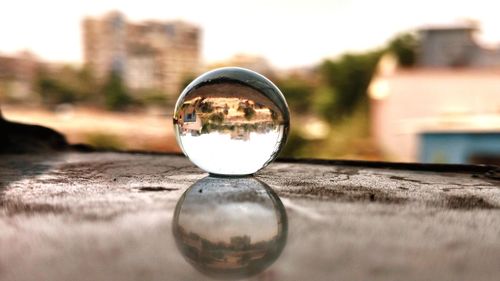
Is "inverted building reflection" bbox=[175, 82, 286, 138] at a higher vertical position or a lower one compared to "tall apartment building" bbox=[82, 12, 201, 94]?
lower

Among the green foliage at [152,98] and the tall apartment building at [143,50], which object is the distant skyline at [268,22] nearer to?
the tall apartment building at [143,50]

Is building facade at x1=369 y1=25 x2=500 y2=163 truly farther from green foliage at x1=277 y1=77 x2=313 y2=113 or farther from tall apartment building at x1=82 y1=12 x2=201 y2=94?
tall apartment building at x1=82 y1=12 x2=201 y2=94

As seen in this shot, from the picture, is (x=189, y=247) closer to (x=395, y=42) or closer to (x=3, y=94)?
(x=3, y=94)

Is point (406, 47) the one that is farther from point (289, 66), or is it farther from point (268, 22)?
point (268, 22)

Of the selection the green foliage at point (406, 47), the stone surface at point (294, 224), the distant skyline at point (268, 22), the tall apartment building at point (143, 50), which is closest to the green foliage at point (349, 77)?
the distant skyline at point (268, 22)

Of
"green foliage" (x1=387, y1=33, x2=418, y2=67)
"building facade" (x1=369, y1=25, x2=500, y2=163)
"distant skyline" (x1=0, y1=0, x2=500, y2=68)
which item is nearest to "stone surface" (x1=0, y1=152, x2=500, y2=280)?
"building facade" (x1=369, y1=25, x2=500, y2=163)

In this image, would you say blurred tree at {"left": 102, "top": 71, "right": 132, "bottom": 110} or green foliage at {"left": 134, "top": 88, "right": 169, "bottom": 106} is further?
green foliage at {"left": 134, "top": 88, "right": 169, "bottom": 106}

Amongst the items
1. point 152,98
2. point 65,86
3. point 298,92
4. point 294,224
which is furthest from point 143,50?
point 294,224
